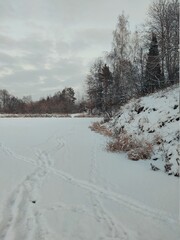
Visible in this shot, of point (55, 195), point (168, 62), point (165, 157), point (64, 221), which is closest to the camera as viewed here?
point (64, 221)

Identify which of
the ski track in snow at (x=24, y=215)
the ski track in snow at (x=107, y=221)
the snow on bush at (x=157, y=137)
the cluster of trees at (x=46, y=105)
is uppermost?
the cluster of trees at (x=46, y=105)

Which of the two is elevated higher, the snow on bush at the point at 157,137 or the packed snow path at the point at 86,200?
the snow on bush at the point at 157,137

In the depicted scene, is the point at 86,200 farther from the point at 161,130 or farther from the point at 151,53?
the point at 151,53

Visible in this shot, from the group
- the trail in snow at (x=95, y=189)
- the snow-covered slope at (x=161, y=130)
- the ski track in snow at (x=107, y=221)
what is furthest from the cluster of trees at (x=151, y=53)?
the ski track in snow at (x=107, y=221)

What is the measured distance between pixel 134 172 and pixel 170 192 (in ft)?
5.33

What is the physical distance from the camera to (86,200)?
5066mm

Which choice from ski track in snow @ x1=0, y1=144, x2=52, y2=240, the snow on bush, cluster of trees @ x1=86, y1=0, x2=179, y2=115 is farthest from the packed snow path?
cluster of trees @ x1=86, y1=0, x2=179, y2=115

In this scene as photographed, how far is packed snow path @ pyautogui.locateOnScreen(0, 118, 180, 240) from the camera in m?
3.88

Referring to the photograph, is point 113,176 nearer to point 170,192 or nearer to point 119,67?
point 170,192

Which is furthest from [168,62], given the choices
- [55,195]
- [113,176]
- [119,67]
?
[55,195]

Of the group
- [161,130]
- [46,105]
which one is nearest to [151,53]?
[161,130]

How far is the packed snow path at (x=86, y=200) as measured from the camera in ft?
12.7

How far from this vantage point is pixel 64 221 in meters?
4.19

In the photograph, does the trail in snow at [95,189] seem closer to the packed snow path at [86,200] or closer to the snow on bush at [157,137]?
the packed snow path at [86,200]
